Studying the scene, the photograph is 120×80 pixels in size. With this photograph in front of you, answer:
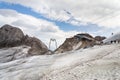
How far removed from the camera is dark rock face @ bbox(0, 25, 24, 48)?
46219mm

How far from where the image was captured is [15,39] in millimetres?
46688

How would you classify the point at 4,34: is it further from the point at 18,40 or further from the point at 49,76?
the point at 49,76

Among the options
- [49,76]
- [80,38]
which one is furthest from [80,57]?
[80,38]

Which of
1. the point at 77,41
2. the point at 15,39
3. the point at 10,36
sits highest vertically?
the point at 10,36

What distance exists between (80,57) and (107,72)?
5180 millimetres

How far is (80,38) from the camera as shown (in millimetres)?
43719

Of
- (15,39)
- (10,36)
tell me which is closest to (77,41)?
(15,39)

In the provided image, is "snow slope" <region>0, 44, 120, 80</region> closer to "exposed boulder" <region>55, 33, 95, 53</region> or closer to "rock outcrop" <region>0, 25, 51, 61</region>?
"exposed boulder" <region>55, 33, 95, 53</region>

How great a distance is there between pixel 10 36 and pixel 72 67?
99.0 feet

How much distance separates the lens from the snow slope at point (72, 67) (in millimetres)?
17033

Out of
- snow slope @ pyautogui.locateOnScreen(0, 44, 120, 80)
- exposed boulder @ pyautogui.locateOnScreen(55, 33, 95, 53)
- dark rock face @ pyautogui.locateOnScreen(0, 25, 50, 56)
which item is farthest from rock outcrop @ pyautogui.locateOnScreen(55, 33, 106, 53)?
snow slope @ pyautogui.locateOnScreen(0, 44, 120, 80)

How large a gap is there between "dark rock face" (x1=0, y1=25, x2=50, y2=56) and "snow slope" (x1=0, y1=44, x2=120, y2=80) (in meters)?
20.3

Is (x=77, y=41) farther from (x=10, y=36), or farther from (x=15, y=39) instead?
(x=10, y=36)

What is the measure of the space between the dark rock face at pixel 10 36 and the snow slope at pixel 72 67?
21.1 meters
